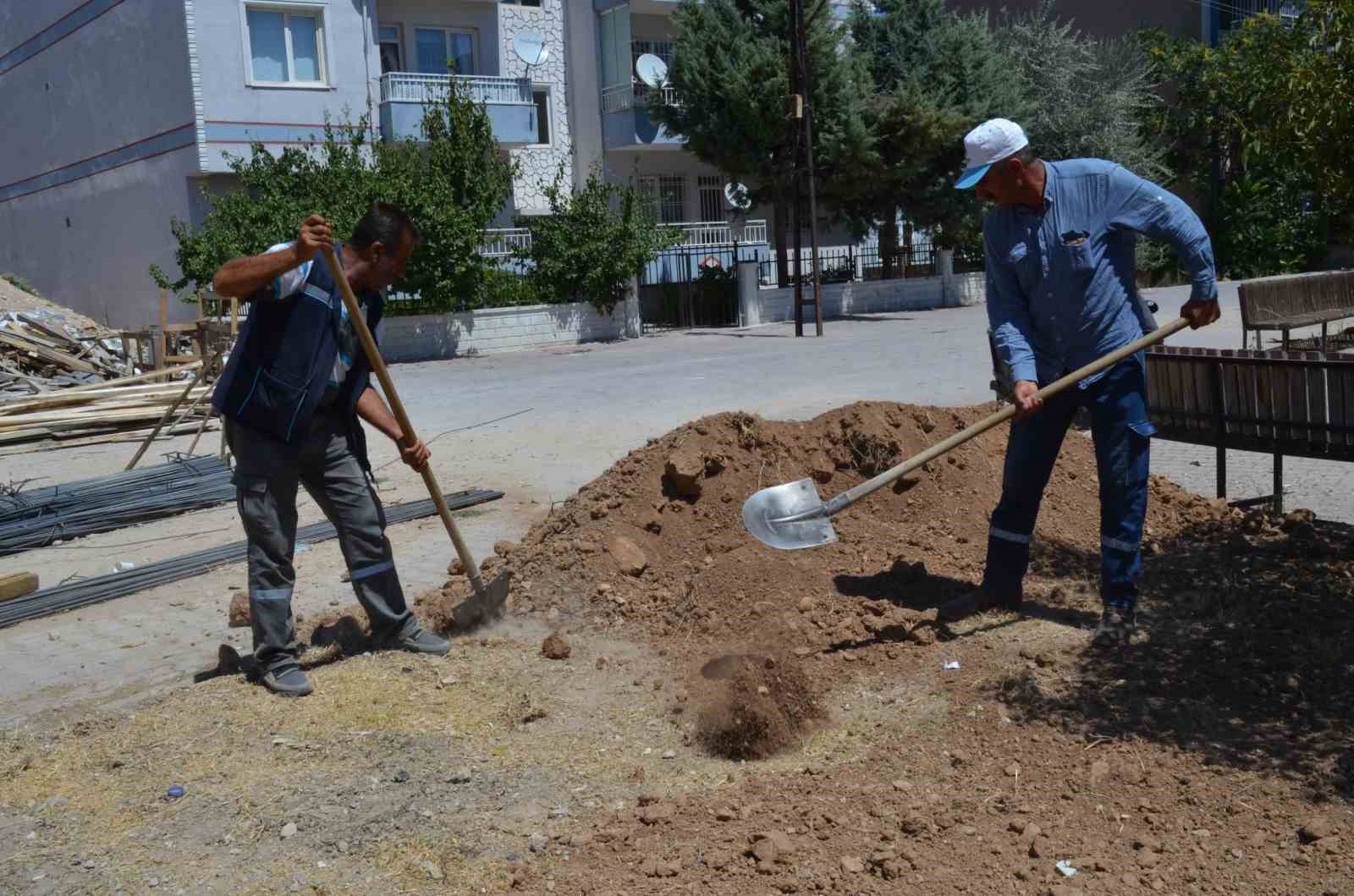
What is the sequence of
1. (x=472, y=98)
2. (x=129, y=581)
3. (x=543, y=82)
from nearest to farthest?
(x=129, y=581), (x=472, y=98), (x=543, y=82)

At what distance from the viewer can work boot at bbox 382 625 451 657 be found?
5.09 metres

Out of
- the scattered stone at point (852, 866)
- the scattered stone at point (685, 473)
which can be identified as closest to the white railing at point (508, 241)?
the scattered stone at point (685, 473)

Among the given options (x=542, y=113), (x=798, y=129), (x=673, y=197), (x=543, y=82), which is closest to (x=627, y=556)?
(x=798, y=129)

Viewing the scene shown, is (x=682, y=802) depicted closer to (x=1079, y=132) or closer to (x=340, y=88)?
(x=340, y=88)

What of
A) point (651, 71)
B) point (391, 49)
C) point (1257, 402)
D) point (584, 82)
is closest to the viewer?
point (1257, 402)

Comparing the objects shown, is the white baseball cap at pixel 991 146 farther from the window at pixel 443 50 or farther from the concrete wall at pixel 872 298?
the window at pixel 443 50

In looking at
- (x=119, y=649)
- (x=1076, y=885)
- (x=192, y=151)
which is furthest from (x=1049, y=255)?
(x=192, y=151)

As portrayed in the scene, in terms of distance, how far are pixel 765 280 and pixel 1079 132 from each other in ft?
31.4

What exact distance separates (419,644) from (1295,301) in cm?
1198

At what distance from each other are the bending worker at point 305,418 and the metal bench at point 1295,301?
35.2ft

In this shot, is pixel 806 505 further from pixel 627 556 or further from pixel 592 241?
pixel 592 241

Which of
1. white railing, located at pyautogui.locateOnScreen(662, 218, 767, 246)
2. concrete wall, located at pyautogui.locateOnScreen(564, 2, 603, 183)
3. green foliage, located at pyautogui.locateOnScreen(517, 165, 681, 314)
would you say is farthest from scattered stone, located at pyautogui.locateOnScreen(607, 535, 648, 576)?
white railing, located at pyautogui.locateOnScreen(662, 218, 767, 246)

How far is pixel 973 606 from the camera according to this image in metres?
5.20

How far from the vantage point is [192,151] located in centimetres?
2425
